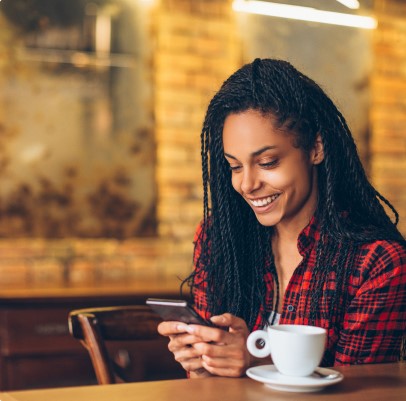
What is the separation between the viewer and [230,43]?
14.0ft

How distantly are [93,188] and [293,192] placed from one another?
2.14 meters

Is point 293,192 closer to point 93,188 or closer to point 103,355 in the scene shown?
point 103,355

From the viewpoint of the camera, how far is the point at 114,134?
3.97m

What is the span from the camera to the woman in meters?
1.80

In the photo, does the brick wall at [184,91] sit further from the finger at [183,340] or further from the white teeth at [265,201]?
the finger at [183,340]

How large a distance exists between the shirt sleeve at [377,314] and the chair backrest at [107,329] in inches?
18.7

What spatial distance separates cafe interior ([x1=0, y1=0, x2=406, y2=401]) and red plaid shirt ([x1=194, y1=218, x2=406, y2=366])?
1.66 m

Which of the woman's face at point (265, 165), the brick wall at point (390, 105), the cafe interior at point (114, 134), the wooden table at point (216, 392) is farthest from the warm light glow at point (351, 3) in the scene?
the wooden table at point (216, 392)

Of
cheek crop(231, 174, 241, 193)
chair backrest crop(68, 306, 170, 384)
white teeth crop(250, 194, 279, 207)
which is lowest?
chair backrest crop(68, 306, 170, 384)

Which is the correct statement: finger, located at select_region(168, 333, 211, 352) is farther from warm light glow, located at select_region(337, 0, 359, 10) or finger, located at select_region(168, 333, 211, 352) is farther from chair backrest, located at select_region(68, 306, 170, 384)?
warm light glow, located at select_region(337, 0, 359, 10)

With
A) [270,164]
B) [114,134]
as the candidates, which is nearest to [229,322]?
[270,164]

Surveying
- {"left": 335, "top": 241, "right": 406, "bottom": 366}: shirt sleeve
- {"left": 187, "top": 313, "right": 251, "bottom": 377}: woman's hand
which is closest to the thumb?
{"left": 187, "top": 313, "right": 251, "bottom": 377}: woman's hand

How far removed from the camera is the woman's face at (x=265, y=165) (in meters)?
1.89

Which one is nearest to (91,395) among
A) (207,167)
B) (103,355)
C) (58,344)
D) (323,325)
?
(103,355)
